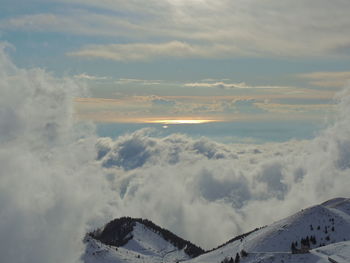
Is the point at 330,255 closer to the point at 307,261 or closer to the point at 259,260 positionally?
the point at 307,261

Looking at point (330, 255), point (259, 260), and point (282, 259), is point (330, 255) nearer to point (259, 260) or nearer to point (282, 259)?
point (282, 259)

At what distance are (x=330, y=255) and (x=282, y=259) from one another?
2042cm

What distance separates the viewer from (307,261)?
172 metres

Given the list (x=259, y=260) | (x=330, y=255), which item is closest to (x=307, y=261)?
(x=330, y=255)

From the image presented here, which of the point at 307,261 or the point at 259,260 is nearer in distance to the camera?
the point at 307,261

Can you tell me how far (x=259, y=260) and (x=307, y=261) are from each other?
24910mm

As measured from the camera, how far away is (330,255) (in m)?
174

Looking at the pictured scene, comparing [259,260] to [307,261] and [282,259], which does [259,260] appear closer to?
[282,259]

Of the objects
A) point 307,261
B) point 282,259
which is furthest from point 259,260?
point 307,261

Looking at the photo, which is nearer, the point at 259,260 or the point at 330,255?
the point at 330,255

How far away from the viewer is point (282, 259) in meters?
182

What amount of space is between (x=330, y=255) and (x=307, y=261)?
35.7ft

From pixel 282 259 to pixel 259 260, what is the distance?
12511mm
